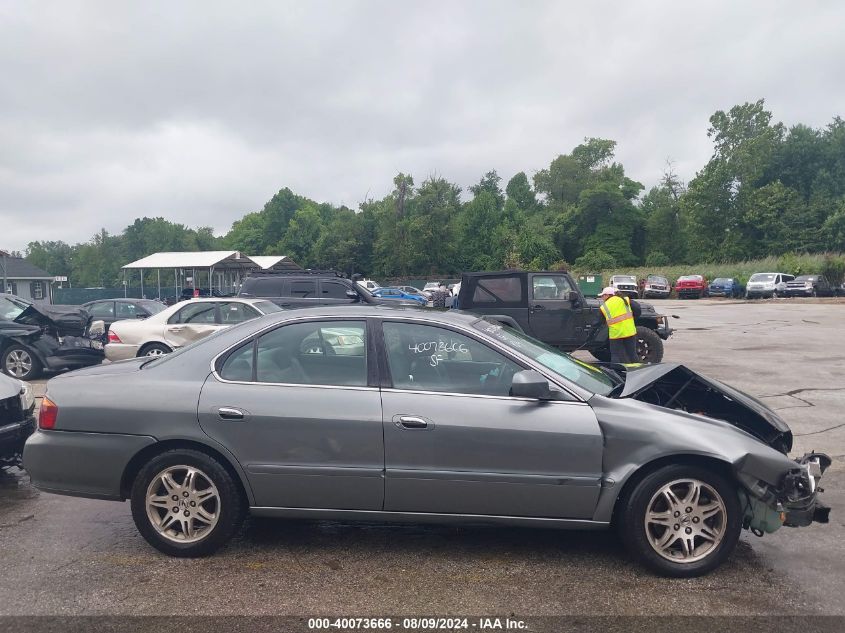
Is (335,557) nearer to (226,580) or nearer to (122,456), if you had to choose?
(226,580)

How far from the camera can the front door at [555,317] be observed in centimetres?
1213

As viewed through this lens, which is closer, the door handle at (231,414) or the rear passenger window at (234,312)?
the door handle at (231,414)

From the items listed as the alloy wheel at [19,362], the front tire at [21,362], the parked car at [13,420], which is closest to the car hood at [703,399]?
the parked car at [13,420]

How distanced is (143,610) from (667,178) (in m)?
93.6

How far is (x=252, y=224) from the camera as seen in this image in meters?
100

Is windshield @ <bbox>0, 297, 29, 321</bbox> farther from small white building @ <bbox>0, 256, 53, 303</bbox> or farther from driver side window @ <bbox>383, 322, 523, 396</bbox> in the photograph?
small white building @ <bbox>0, 256, 53, 303</bbox>

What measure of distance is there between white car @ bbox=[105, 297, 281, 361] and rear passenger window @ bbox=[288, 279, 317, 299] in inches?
128

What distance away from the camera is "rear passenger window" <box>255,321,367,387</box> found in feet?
13.5

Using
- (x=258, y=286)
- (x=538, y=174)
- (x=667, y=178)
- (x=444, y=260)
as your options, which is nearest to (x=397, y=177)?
(x=444, y=260)

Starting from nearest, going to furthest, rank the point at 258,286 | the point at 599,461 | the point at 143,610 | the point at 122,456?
the point at 143,610, the point at 599,461, the point at 122,456, the point at 258,286

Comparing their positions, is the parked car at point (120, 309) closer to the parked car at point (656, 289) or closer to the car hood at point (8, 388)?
the car hood at point (8, 388)

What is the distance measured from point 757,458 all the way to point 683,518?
531 mm

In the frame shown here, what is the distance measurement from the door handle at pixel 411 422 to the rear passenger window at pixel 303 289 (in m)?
11.2

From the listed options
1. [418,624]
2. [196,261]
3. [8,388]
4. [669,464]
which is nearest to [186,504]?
[418,624]
